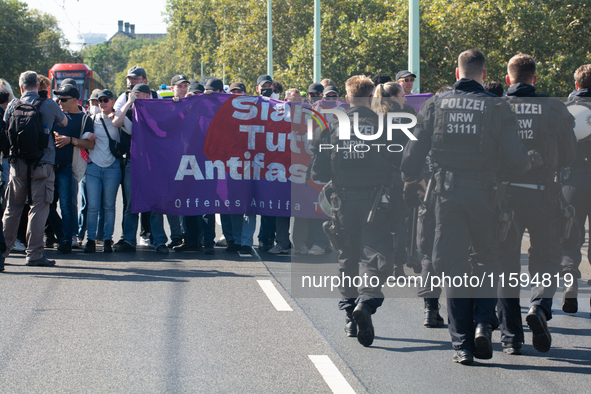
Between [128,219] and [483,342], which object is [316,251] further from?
[483,342]

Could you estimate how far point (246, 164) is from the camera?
949 cm

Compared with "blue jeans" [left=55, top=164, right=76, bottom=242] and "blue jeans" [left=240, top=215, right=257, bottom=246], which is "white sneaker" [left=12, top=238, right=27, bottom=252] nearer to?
"blue jeans" [left=55, top=164, right=76, bottom=242]

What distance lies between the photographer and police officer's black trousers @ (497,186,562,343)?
510 centimetres

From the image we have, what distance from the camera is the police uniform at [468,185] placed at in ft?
15.6

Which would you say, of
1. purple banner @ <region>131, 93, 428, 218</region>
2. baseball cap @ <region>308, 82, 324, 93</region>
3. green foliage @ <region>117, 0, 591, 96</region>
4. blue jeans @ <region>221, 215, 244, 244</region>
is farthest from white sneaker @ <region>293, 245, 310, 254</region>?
green foliage @ <region>117, 0, 591, 96</region>

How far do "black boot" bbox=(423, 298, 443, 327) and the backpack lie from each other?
4.82 metres

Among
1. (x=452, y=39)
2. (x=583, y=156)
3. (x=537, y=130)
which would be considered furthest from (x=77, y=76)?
(x=537, y=130)

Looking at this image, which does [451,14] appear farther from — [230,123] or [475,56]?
[475,56]

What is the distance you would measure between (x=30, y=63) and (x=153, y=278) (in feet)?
203

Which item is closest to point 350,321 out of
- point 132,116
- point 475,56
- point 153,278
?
point 475,56

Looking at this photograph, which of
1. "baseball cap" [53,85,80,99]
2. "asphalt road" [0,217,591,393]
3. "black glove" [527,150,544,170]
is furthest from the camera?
"baseball cap" [53,85,80,99]

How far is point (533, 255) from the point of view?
5434 millimetres

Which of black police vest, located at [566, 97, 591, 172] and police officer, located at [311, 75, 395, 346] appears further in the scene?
black police vest, located at [566, 97, 591, 172]

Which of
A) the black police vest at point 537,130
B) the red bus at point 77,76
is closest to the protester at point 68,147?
the black police vest at point 537,130
